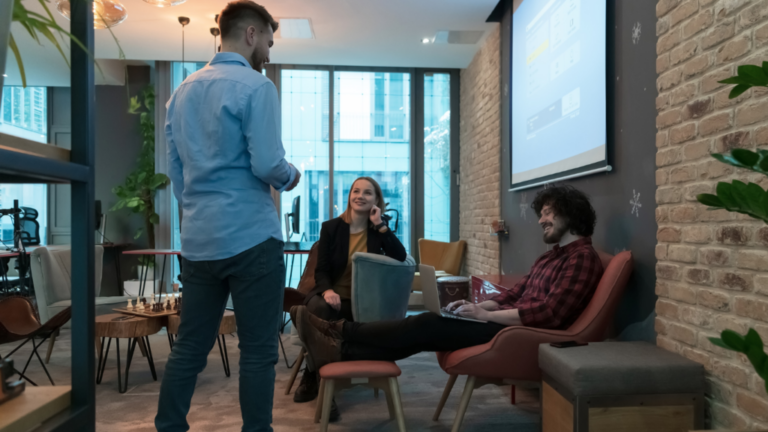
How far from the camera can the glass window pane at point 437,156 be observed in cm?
704

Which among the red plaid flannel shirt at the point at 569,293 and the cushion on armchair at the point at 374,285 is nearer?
the red plaid flannel shirt at the point at 569,293

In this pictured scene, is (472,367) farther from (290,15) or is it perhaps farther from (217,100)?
(290,15)

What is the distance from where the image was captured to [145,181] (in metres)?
6.61

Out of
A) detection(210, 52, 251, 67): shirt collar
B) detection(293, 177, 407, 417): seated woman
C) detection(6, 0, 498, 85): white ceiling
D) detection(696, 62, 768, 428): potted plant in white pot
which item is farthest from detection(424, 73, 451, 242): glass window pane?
detection(696, 62, 768, 428): potted plant in white pot

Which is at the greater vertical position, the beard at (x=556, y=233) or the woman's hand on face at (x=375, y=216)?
the woman's hand on face at (x=375, y=216)

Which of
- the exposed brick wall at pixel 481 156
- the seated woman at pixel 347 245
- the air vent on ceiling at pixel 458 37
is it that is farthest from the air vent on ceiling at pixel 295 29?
the seated woman at pixel 347 245

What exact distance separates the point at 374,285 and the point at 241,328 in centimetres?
91

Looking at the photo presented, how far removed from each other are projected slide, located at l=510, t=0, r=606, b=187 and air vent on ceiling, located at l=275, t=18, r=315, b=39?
2058 mm

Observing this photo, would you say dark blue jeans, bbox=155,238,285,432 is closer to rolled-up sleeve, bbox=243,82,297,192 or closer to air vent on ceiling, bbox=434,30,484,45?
rolled-up sleeve, bbox=243,82,297,192

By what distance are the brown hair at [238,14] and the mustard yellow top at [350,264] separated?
151cm

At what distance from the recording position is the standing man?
1.65 meters

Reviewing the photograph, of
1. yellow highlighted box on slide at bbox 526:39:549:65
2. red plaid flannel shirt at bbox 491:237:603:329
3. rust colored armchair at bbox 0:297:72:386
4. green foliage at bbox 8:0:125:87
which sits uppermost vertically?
yellow highlighted box on slide at bbox 526:39:549:65

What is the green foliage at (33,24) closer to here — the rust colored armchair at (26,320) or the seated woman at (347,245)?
the seated woman at (347,245)

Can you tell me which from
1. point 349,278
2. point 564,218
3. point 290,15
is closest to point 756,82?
point 564,218
